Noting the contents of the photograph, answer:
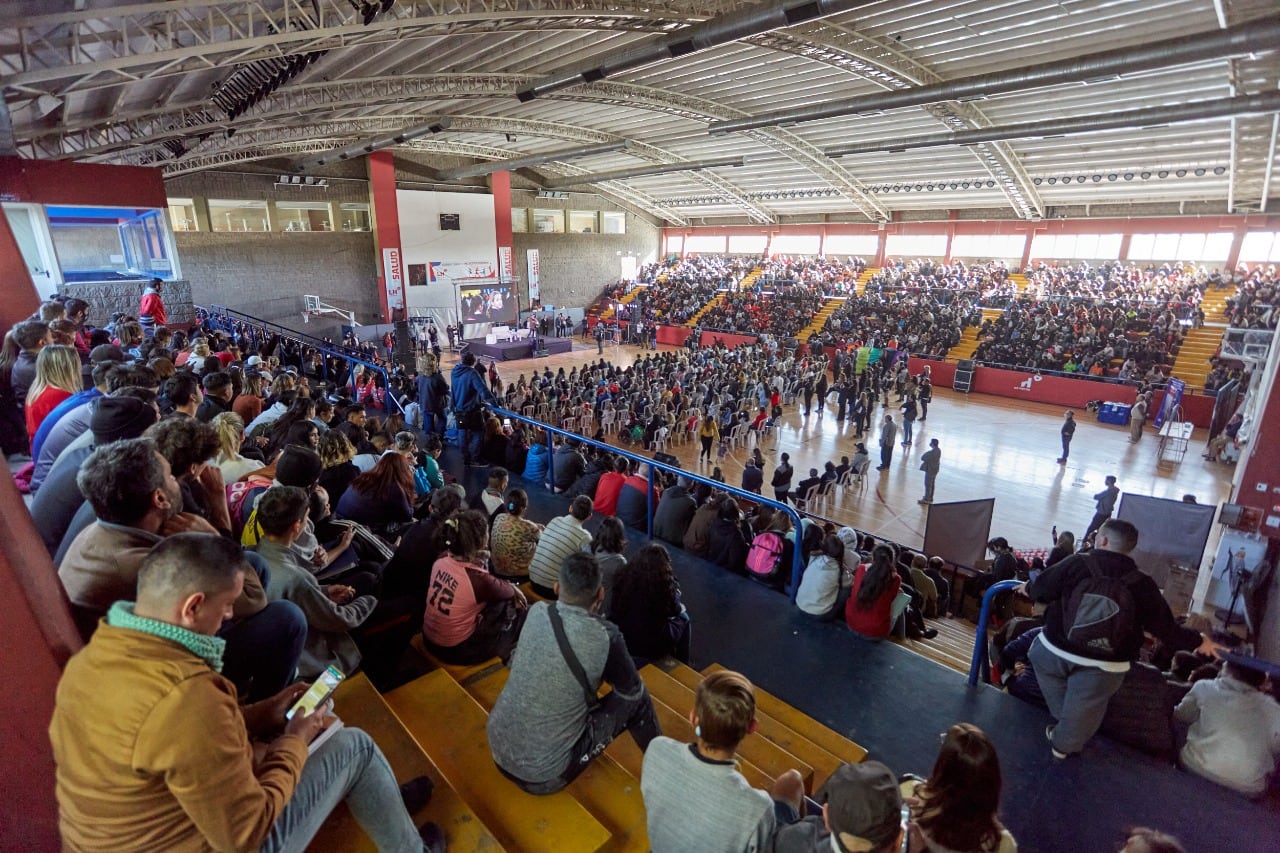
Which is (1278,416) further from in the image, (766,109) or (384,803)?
(766,109)

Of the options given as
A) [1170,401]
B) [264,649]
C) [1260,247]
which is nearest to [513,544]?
[264,649]

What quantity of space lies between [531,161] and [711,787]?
23167mm

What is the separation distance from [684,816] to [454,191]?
2779 cm

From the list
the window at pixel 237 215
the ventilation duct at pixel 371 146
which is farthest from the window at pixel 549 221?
the window at pixel 237 215

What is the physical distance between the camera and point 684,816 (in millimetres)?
1816

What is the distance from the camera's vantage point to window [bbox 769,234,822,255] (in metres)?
29.9

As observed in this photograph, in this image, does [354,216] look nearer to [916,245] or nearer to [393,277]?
[393,277]

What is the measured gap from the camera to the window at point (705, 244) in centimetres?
3403

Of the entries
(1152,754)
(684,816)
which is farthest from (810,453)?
(684,816)

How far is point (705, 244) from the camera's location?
34.8m

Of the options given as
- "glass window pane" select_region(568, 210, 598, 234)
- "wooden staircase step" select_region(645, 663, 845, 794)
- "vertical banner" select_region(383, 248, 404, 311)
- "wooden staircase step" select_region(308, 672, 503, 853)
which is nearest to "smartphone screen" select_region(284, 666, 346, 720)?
"wooden staircase step" select_region(308, 672, 503, 853)

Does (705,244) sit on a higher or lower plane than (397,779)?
higher

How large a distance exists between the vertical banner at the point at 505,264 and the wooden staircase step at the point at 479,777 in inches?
1064

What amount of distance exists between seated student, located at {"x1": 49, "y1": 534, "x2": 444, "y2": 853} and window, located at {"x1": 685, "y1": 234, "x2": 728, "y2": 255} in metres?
34.5
